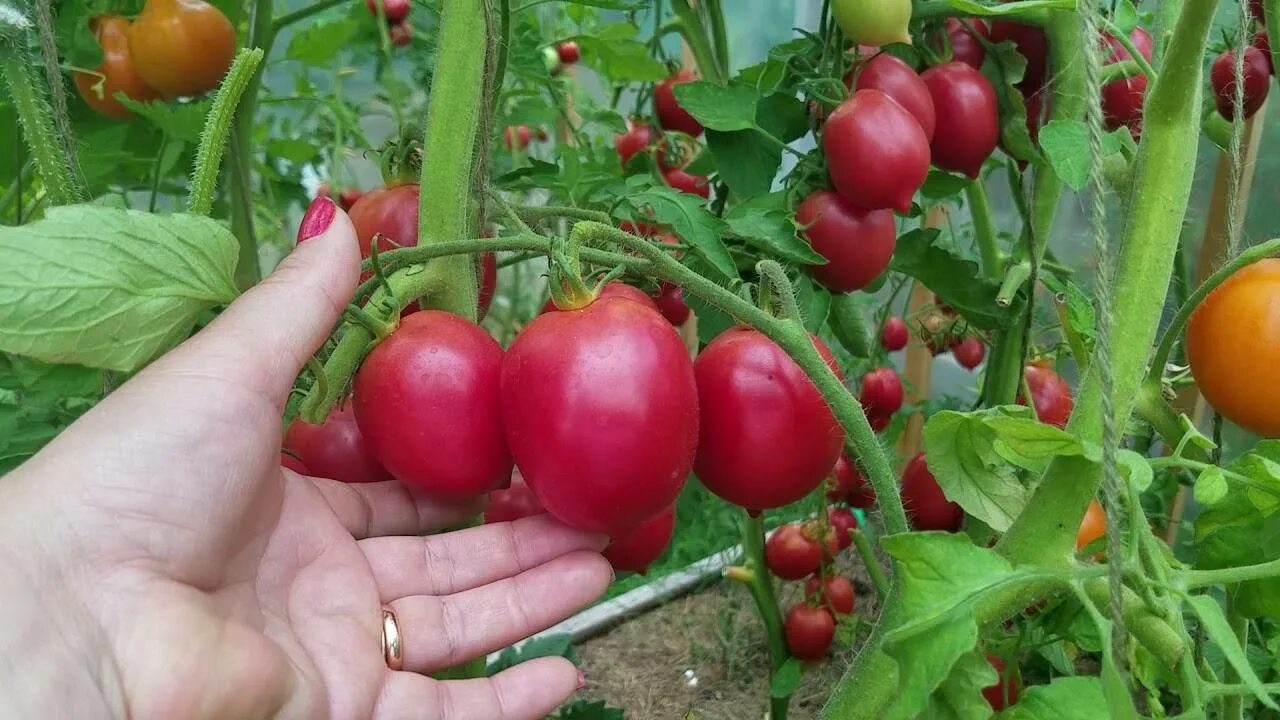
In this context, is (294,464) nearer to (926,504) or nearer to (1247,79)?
(926,504)

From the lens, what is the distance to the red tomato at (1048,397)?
99 cm

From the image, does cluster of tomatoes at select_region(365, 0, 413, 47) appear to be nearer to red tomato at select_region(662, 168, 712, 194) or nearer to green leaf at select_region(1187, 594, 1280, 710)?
red tomato at select_region(662, 168, 712, 194)

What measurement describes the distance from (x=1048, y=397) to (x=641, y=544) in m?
0.54

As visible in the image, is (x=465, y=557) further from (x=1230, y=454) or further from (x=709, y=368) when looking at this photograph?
(x=1230, y=454)

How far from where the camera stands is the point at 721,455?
61 centimetres

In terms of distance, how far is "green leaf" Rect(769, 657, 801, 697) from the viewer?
42.5 inches

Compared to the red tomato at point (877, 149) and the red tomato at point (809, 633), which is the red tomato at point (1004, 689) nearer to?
the red tomato at point (809, 633)

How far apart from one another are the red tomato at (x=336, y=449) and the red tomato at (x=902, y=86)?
0.53 metres

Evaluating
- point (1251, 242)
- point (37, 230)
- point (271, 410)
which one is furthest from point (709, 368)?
point (1251, 242)

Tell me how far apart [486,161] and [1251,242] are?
1.15 metres

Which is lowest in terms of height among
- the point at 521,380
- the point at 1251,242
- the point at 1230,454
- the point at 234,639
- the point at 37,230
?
the point at 1230,454

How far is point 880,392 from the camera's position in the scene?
1.35m

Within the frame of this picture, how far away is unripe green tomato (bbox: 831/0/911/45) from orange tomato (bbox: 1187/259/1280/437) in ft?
1.13

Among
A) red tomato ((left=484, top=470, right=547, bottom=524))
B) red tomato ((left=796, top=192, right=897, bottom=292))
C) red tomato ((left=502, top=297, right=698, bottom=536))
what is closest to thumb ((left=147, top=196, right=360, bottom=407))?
red tomato ((left=502, top=297, right=698, bottom=536))
